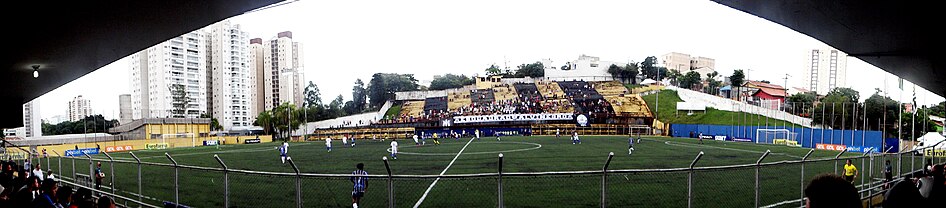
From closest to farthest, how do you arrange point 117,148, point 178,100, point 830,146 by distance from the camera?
point 830,146 < point 117,148 < point 178,100

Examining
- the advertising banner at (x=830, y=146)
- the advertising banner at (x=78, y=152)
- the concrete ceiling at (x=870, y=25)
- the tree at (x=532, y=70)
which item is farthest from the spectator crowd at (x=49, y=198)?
the tree at (x=532, y=70)

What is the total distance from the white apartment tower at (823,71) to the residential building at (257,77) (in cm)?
13792

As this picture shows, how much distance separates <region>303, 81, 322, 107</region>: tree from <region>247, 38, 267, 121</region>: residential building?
73.5 ft

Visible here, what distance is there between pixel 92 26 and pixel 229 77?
121m

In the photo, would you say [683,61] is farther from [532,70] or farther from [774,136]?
[774,136]

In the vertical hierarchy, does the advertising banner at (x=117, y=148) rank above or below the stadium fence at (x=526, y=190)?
below

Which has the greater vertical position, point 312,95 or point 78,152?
point 312,95

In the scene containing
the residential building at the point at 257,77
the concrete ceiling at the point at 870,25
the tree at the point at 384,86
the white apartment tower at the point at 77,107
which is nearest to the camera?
the concrete ceiling at the point at 870,25

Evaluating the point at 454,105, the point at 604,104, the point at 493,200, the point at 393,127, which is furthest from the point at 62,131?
the point at 493,200

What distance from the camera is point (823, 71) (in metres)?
143

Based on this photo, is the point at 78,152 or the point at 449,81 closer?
the point at 78,152

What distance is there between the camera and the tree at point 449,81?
130m

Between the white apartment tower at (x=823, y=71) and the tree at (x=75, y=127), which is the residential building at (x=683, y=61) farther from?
the tree at (x=75, y=127)

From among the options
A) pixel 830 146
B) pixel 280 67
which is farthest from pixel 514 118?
pixel 280 67
